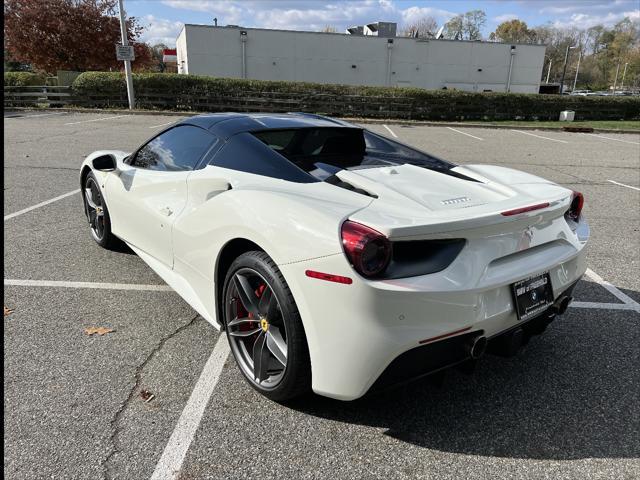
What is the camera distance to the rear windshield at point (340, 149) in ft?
9.62

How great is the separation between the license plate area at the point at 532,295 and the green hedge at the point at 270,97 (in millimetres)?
20909

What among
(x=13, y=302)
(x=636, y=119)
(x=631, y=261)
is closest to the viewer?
(x=13, y=302)

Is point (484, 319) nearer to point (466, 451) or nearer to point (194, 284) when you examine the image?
point (466, 451)

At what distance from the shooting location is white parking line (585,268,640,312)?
11.9 feet

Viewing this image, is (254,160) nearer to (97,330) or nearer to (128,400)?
(128,400)

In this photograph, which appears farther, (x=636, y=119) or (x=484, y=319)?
(x=636, y=119)

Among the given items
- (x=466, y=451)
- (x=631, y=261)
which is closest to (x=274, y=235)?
(x=466, y=451)

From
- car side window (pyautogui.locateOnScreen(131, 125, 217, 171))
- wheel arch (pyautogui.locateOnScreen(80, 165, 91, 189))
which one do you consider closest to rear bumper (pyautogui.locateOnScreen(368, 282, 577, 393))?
car side window (pyautogui.locateOnScreen(131, 125, 217, 171))

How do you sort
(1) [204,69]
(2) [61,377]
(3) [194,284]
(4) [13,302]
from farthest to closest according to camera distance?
(1) [204,69]
(4) [13,302]
(3) [194,284]
(2) [61,377]

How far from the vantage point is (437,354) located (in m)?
2.05

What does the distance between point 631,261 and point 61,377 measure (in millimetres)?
4775

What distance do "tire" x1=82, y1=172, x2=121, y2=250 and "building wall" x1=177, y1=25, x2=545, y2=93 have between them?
31380mm

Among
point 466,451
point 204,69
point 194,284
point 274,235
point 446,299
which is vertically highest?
point 204,69

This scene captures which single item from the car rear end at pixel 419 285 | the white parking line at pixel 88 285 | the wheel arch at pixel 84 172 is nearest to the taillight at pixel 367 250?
the car rear end at pixel 419 285
